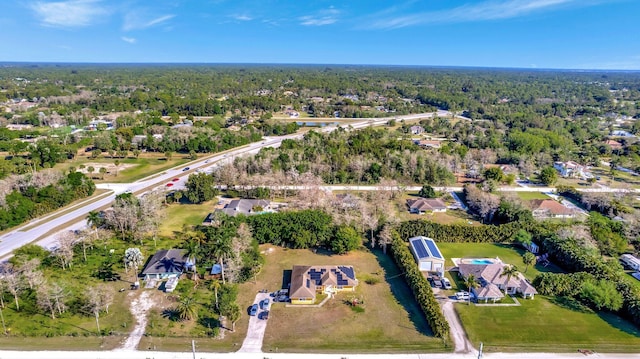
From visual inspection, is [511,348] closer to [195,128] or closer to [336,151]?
[336,151]

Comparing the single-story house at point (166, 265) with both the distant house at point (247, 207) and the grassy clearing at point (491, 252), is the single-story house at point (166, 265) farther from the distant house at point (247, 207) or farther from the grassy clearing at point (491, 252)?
the grassy clearing at point (491, 252)

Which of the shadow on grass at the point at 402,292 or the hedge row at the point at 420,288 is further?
the shadow on grass at the point at 402,292

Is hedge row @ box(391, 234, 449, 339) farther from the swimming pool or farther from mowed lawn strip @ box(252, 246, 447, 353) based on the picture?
the swimming pool

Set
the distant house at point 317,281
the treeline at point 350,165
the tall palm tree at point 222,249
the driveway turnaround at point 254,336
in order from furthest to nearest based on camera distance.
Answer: the treeline at point 350,165, the tall palm tree at point 222,249, the distant house at point 317,281, the driveway turnaround at point 254,336

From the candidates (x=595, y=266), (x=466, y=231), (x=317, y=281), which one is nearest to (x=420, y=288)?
(x=317, y=281)

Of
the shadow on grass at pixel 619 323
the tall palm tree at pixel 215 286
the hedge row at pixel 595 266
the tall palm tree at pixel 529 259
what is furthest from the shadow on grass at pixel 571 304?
the tall palm tree at pixel 215 286

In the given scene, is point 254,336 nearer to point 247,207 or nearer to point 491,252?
point 247,207

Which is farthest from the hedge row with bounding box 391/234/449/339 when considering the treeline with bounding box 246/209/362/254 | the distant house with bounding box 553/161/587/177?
the distant house with bounding box 553/161/587/177
